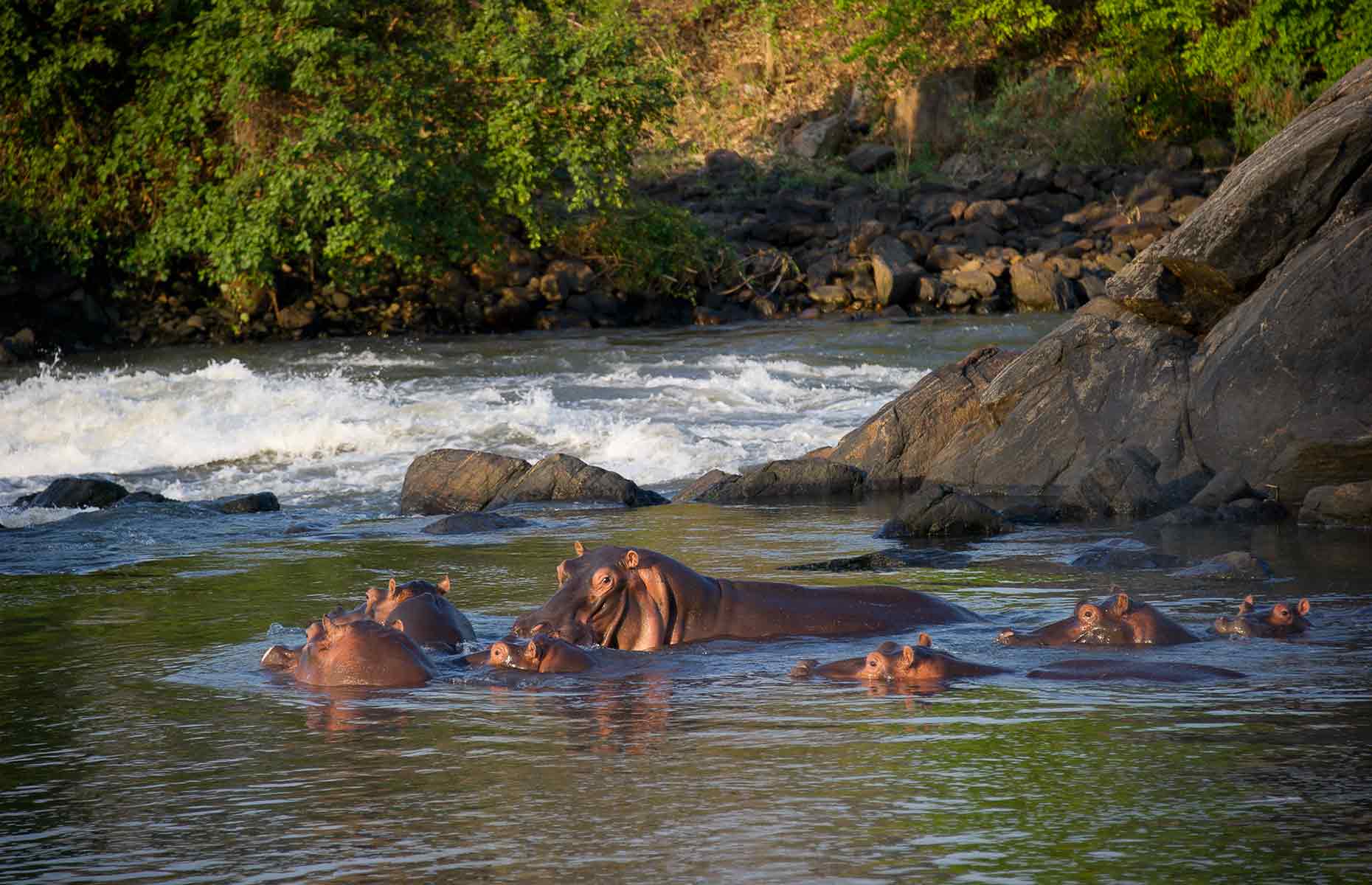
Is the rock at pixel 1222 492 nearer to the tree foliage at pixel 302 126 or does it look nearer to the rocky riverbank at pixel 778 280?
the tree foliage at pixel 302 126

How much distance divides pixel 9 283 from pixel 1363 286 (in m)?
24.7

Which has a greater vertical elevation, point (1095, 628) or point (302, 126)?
point (302, 126)

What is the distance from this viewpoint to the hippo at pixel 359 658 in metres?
7.71

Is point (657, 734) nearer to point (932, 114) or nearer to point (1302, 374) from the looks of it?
point (1302, 374)

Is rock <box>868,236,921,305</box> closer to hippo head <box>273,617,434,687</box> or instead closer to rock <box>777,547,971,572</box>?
rock <box>777,547,971,572</box>

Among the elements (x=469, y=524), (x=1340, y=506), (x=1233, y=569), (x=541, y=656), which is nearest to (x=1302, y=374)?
(x=1340, y=506)

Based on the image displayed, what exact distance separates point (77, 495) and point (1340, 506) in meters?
10.4

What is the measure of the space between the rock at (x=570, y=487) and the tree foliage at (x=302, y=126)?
1447 cm

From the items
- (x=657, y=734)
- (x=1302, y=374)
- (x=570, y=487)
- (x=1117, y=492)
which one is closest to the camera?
(x=657, y=734)

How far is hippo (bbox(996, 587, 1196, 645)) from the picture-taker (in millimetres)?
7953

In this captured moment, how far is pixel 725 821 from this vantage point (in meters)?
5.52

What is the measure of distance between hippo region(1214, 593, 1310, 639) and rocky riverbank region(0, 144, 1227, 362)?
82.3 ft

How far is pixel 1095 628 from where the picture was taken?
26.1 ft

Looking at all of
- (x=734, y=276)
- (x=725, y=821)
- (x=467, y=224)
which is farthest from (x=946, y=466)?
(x=734, y=276)
